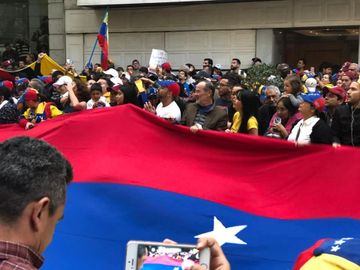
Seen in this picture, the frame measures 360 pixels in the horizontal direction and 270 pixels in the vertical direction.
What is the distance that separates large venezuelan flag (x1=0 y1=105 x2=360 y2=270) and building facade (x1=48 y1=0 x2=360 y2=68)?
12899 mm

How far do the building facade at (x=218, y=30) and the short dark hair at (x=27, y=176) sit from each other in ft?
52.1

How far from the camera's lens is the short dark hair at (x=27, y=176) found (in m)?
1.47

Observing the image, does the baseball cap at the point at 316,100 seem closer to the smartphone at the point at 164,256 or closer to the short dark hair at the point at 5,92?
the smartphone at the point at 164,256

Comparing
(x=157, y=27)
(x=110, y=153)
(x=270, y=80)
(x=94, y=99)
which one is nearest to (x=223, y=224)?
Result: (x=110, y=153)

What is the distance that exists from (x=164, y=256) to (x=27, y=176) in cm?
54

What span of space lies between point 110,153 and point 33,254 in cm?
327

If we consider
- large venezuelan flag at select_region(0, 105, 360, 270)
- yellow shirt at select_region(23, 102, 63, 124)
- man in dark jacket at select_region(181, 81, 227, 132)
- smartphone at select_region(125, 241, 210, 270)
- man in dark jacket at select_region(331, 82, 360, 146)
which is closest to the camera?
smartphone at select_region(125, 241, 210, 270)

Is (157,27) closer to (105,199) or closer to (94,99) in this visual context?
(94,99)

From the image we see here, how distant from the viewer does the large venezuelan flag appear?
3998mm

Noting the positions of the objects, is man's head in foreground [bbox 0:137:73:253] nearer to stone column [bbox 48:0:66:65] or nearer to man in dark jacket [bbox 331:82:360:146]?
man in dark jacket [bbox 331:82:360:146]

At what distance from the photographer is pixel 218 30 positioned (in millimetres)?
18047

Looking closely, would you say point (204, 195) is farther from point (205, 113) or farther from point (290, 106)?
point (290, 106)

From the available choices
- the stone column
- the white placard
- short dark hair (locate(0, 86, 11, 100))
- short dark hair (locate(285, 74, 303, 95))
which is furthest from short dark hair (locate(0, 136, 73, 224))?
the stone column

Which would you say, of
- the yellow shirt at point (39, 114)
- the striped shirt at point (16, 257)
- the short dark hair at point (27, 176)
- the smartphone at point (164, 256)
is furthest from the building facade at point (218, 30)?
the striped shirt at point (16, 257)
